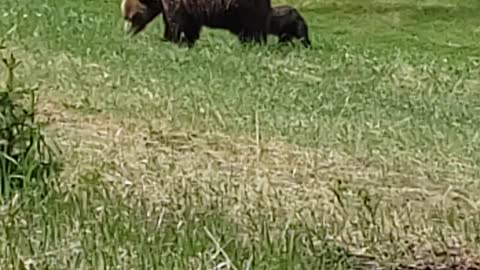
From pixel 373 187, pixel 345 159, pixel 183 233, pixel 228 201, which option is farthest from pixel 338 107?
pixel 183 233

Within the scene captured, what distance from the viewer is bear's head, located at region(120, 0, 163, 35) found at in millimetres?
16359

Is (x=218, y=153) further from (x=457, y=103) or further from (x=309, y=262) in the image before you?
(x=457, y=103)

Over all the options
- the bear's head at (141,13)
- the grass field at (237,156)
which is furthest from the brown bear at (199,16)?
the grass field at (237,156)

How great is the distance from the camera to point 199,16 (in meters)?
15.8

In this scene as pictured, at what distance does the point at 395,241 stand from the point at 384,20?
21.5m

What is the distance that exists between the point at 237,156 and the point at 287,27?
10.4m

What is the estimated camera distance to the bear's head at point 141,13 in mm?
16359

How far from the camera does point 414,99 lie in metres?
11.8

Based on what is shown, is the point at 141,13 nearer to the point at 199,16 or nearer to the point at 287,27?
the point at 199,16

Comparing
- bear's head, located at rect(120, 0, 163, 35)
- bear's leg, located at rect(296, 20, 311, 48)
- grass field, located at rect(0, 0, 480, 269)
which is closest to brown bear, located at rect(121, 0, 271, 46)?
bear's head, located at rect(120, 0, 163, 35)

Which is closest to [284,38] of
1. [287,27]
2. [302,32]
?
[287,27]

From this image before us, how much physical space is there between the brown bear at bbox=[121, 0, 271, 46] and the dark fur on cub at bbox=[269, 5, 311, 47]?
1.79 feet

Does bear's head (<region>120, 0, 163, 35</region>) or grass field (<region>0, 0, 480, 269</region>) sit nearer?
grass field (<region>0, 0, 480, 269</region>)

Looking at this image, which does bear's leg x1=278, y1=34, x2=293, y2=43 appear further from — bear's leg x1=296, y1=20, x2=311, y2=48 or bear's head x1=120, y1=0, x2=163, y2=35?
bear's head x1=120, y1=0, x2=163, y2=35
